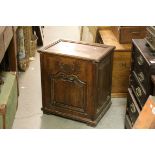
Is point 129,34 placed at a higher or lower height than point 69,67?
higher

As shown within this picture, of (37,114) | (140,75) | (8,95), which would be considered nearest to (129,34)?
(140,75)

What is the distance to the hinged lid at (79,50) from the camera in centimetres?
229

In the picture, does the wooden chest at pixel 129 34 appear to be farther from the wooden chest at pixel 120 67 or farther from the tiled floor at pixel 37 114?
the tiled floor at pixel 37 114

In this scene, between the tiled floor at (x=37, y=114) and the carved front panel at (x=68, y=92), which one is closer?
the carved front panel at (x=68, y=92)

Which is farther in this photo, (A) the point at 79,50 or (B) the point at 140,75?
(A) the point at 79,50

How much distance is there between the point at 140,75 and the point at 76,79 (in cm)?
59

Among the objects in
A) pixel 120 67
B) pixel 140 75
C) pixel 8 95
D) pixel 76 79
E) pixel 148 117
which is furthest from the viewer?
pixel 120 67

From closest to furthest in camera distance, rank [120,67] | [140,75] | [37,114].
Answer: [140,75] < [37,114] < [120,67]

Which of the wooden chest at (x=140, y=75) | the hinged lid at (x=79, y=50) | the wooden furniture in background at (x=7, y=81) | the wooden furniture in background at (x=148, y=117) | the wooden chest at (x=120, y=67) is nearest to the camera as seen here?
the wooden furniture in background at (x=148, y=117)

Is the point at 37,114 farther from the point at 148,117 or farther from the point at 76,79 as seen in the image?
the point at 148,117

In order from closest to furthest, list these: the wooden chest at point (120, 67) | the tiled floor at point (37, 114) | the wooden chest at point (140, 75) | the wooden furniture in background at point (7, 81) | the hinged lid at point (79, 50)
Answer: the wooden chest at point (140, 75) → the wooden furniture in background at point (7, 81) → the hinged lid at point (79, 50) → the tiled floor at point (37, 114) → the wooden chest at point (120, 67)

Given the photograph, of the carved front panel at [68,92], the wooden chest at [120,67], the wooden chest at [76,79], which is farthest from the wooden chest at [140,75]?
the wooden chest at [120,67]

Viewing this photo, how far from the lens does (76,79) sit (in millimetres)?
2354
